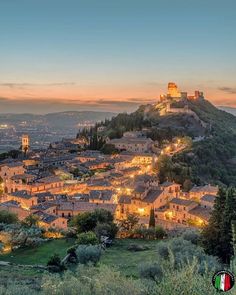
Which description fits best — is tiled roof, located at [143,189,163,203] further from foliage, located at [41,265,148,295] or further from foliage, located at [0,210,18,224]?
foliage, located at [41,265,148,295]

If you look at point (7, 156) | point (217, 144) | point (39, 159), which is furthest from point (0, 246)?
point (217, 144)

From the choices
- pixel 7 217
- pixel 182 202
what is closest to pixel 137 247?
pixel 7 217

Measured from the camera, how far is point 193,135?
9362cm

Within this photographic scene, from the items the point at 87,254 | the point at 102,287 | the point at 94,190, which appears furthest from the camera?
the point at 94,190

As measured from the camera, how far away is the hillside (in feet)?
234

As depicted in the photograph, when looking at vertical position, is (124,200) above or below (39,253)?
below

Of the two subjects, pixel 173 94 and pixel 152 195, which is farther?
pixel 173 94

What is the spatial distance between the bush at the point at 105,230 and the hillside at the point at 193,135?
2811 centimetres

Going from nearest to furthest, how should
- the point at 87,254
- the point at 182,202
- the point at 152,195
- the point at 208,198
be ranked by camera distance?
the point at 87,254 < the point at 182,202 < the point at 208,198 < the point at 152,195

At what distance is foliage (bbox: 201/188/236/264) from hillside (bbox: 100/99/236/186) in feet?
116

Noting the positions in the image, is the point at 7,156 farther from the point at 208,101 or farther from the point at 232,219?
the point at 208,101

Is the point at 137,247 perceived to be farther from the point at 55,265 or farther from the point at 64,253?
the point at 55,265

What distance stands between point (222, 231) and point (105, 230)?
36.2 ft

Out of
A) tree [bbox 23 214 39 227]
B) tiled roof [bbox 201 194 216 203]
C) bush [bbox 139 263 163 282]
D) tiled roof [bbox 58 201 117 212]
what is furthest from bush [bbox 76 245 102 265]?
tiled roof [bbox 201 194 216 203]
